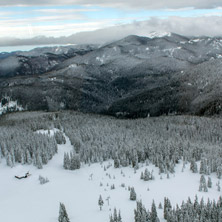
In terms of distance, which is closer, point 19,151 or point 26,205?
point 26,205

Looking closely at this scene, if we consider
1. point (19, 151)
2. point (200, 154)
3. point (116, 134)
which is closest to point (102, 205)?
point (200, 154)

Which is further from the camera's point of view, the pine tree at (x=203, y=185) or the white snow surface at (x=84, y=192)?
the pine tree at (x=203, y=185)

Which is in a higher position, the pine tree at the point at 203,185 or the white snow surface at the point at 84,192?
the pine tree at the point at 203,185

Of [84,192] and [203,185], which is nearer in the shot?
[203,185]

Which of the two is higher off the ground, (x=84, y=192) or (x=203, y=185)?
(x=203, y=185)

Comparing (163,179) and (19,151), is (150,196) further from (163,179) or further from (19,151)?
(19,151)

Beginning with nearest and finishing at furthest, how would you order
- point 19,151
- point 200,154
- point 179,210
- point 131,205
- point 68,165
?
point 179,210, point 131,205, point 200,154, point 68,165, point 19,151

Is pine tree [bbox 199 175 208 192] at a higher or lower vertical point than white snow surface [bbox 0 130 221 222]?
higher

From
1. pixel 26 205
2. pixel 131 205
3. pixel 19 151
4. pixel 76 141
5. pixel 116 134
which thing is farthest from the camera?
pixel 116 134
